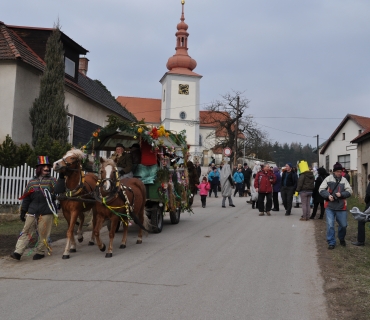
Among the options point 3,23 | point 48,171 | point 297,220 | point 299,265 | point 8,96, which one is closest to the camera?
point 299,265

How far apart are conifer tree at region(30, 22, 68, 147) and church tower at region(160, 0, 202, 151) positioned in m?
54.1

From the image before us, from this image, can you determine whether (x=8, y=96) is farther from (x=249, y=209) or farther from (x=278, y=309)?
(x=278, y=309)

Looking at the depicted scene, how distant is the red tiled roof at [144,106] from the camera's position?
83.4 m

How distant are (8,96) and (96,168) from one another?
8.71 meters

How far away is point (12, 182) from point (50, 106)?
4.52 meters

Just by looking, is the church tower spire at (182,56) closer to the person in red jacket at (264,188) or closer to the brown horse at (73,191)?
the person in red jacket at (264,188)

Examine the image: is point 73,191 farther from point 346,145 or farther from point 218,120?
point 218,120

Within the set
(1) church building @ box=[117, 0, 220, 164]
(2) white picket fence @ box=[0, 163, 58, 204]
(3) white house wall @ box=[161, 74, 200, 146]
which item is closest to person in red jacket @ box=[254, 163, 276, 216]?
(2) white picket fence @ box=[0, 163, 58, 204]

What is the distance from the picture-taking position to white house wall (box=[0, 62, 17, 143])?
17.5 meters

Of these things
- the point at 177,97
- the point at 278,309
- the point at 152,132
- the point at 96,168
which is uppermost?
the point at 177,97

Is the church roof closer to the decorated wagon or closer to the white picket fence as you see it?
the white picket fence

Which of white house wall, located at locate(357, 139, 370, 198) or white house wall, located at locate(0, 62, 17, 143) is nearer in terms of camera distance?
white house wall, located at locate(0, 62, 17, 143)

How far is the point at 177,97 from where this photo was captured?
2911 inches

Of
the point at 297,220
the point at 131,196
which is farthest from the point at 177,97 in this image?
the point at 131,196
